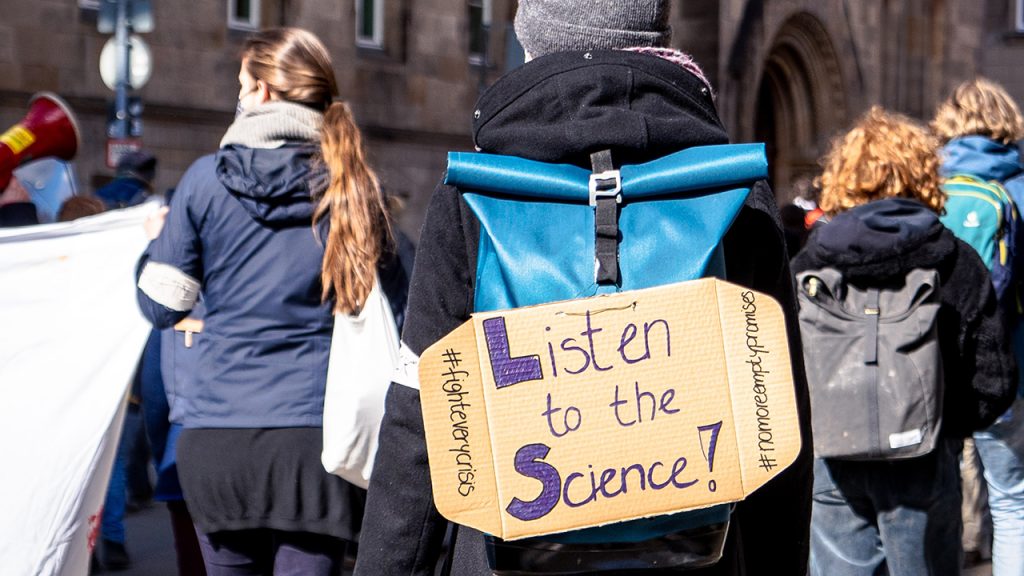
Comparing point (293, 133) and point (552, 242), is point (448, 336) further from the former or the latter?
point (293, 133)

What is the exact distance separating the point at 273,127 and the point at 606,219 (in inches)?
81.1

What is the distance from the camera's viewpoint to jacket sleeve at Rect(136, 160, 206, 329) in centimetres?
386

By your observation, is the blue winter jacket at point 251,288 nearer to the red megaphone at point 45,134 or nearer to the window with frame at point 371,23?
the red megaphone at point 45,134

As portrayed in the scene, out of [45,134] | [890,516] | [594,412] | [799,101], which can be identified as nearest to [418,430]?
[594,412]

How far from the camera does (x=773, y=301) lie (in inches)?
83.1

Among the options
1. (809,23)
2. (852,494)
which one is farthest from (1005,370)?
(809,23)

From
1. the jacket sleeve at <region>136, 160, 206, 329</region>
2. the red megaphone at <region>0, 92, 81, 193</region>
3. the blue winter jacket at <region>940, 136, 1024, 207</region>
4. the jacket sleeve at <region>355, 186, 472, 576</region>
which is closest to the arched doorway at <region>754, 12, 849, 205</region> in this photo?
the red megaphone at <region>0, 92, 81, 193</region>

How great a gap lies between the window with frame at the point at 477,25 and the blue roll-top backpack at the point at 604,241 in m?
18.4

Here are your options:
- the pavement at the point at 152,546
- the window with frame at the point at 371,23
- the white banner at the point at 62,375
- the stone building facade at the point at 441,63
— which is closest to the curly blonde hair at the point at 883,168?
the white banner at the point at 62,375

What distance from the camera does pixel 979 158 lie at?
598 cm

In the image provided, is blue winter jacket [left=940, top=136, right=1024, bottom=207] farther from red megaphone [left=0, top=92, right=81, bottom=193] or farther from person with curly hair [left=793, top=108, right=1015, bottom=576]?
red megaphone [left=0, top=92, right=81, bottom=193]

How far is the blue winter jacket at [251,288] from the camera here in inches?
150

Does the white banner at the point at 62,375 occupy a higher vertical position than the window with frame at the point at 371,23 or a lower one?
lower

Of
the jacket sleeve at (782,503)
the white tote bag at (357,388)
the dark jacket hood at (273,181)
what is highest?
the dark jacket hood at (273,181)
